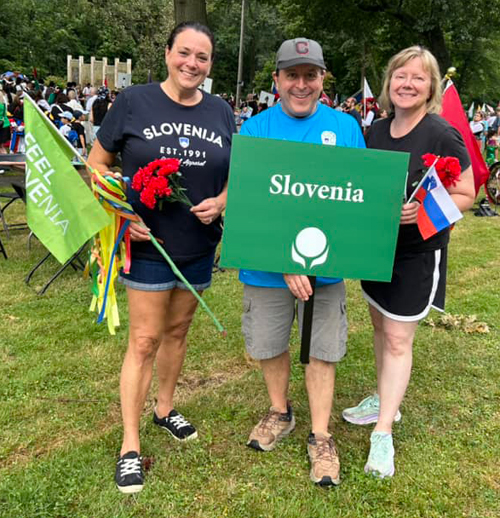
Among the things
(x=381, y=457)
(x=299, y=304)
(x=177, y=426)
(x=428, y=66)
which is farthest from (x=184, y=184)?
(x=381, y=457)

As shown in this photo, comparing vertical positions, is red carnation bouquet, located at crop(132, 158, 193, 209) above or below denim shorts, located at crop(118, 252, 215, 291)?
above

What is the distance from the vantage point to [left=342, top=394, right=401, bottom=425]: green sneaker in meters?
2.96

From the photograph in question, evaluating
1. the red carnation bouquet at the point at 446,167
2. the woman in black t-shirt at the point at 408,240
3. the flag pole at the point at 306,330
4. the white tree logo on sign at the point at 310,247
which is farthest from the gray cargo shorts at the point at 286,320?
the red carnation bouquet at the point at 446,167

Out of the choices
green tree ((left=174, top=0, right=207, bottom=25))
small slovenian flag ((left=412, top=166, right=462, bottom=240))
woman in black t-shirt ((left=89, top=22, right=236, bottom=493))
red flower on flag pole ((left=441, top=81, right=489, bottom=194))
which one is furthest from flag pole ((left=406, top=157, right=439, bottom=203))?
green tree ((left=174, top=0, right=207, bottom=25))

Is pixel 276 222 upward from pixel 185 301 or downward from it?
upward

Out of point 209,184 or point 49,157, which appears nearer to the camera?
point 49,157

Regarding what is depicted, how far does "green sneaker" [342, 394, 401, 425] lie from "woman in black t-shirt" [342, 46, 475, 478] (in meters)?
0.38

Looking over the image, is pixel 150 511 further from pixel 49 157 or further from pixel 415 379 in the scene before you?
pixel 415 379

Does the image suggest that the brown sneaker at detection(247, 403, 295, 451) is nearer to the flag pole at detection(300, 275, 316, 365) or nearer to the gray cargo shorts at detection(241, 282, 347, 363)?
the gray cargo shorts at detection(241, 282, 347, 363)

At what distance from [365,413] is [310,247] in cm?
135

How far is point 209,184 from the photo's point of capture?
2.32 meters

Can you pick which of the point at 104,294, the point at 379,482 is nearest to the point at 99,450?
the point at 104,294

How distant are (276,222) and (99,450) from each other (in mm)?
1500

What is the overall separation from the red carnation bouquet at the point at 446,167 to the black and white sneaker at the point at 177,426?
1.79 m
